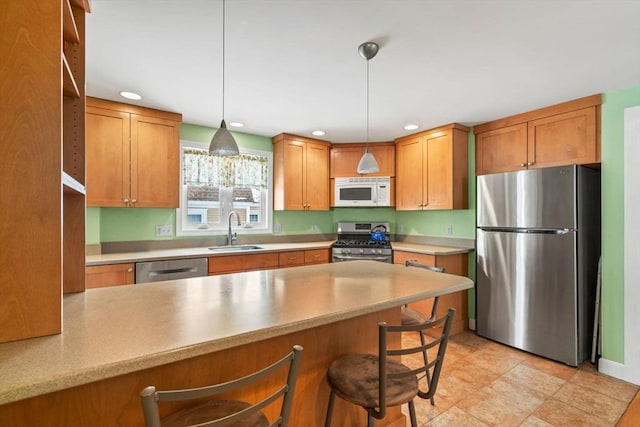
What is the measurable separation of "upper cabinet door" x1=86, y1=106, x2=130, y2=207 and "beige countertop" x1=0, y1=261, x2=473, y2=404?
1703 mm

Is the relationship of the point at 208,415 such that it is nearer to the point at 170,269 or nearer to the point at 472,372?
the point at 170,269

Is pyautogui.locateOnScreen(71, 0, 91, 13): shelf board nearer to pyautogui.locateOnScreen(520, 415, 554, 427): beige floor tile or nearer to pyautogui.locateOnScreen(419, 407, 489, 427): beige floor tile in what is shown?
pyautogui.locateOnScreen(419, 407, 489, 427): beige floor tile

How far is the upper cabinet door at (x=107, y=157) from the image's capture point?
266 centimetres

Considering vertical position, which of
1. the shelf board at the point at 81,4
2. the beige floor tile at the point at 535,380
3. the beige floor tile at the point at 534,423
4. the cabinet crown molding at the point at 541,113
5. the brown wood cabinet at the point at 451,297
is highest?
the cabinet crown molding at the point at 541,113

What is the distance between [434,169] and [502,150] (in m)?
0.72

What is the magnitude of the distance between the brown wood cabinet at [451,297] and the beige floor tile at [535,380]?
80 centimetres

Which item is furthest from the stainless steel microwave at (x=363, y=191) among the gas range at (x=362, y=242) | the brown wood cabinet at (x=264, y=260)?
the brown wood cabinet at (x=264, y=260)

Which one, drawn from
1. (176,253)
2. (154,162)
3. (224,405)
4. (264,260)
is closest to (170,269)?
(176,253)

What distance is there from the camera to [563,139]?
278cm

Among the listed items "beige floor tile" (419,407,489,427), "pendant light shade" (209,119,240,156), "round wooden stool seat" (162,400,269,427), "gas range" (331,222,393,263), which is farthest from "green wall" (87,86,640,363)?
"round wooden stool seat" (162,400,269,427)

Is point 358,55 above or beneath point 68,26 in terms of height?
above

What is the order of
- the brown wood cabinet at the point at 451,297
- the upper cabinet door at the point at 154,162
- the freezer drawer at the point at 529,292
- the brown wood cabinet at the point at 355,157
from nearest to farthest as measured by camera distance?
the freezer drawer at the point at 529,292
the upper cabinet door at the point at 154,162
the brown wood cabinet at the point at 451,297
the brown wood cabinet at the point at 355,157

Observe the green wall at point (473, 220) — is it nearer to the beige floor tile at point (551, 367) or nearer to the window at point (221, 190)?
the window at point (221, 190)

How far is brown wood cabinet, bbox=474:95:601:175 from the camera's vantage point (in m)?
2.63
